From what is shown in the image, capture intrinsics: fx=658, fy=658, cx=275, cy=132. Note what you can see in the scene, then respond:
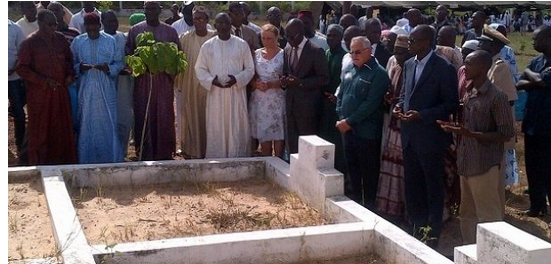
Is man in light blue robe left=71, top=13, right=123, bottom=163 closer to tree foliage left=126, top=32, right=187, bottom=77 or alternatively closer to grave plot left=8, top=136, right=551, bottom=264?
tree foliage left=126, top=32, right=187, bottom=77

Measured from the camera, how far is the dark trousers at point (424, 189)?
192 inches

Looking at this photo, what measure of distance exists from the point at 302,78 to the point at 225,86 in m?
0.78

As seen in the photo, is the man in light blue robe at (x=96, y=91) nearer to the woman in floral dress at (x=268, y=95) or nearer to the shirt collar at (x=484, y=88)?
the woman in floral dress at (x=268, y=95)

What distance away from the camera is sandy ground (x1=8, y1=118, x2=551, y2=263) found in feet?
15.1

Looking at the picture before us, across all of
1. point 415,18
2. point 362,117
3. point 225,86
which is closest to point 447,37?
point 362,117

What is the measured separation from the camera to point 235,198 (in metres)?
5.62

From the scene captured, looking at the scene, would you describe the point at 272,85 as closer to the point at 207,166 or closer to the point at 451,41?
the point at 207,166

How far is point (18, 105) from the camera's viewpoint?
7273 mm

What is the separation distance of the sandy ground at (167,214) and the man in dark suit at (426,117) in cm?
52

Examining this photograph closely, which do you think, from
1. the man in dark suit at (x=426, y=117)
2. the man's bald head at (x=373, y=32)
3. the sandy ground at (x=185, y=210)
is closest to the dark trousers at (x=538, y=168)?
the man in dark suit at (x=426, y=117)

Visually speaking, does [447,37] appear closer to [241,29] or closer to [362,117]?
[362,117]

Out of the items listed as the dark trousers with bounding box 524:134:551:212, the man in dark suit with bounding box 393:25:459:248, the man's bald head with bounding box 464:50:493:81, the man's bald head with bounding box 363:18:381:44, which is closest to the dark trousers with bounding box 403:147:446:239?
the man in dark suit with bounding box 393:25:459:248

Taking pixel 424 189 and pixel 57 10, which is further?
pixel 57 10

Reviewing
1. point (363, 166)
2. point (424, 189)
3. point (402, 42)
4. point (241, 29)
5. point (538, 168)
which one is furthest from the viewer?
point (241, 29)
